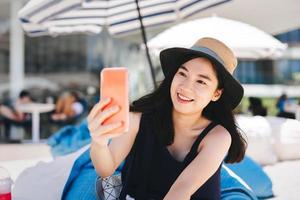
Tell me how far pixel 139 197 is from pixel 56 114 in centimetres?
770

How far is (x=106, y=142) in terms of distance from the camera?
1481 millimetres

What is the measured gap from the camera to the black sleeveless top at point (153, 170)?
1.72 m

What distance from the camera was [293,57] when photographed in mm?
21094

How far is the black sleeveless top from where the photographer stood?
5.64ft

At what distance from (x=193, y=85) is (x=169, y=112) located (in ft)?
0.76

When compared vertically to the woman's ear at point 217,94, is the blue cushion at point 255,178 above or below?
below

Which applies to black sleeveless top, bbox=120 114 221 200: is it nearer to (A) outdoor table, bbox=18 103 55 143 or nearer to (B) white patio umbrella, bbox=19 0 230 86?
(B) white patio umbrella, bbox=19 0 230 86

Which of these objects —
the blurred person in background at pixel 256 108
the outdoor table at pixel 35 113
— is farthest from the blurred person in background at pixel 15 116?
the blurred person in background at pixel 256 108

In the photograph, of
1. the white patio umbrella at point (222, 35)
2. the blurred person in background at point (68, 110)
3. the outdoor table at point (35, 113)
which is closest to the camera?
the white patio umbrella at point (222, 35)

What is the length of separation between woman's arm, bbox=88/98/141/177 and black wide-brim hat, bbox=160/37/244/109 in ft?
0.83

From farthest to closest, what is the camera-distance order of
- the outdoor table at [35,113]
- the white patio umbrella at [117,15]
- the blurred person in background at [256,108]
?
the outdoor table at [35,113] → the blurred person in background at [256,108] → the white patio umbrella at [117,15]

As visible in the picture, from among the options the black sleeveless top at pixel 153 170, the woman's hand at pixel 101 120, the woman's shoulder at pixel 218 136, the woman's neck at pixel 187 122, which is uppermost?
the woman's hand at pixel 101 120

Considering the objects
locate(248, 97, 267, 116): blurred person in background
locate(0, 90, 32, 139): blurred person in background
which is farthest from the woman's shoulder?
locate(0, 90, 32, 139): blurred person in background

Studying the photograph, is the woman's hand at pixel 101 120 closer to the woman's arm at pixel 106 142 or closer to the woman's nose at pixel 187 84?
the woman's arm at pixel 106 142
